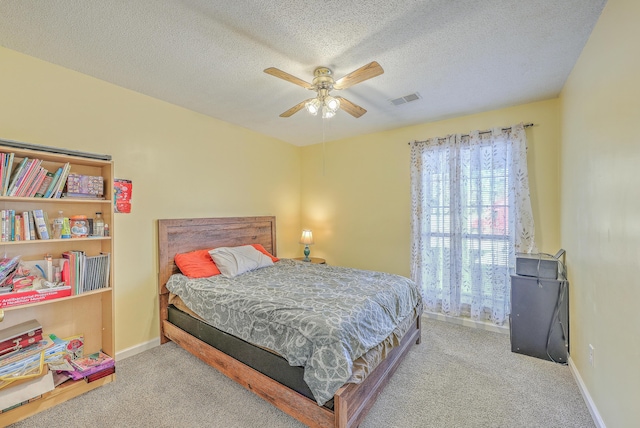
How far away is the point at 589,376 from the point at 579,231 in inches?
41.8

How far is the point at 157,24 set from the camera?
5.66ft

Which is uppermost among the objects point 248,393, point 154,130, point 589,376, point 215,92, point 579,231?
point 215,92

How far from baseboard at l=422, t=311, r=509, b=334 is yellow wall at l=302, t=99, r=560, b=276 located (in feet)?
2.09

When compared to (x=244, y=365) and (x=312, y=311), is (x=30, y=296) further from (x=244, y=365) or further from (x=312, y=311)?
(x=312, y=311)

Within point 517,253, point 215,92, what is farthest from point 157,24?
point 517,253

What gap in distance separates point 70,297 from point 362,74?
275 cm

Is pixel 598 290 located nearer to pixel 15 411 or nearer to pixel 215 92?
pixel 215 92

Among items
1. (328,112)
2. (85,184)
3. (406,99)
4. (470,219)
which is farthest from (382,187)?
(85,184)

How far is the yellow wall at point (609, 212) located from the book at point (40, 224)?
363cm

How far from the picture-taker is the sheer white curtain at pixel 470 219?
293 centimetres

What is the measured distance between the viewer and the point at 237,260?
10.0ft

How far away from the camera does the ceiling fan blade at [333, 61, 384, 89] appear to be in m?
1.72

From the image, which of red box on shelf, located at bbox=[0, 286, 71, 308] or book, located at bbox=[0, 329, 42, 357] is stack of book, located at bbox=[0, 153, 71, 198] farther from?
book, located at bbox=[0, 329, 42, 357]

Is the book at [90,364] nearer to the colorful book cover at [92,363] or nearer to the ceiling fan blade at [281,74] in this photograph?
the colorful book cover at [92,363]
